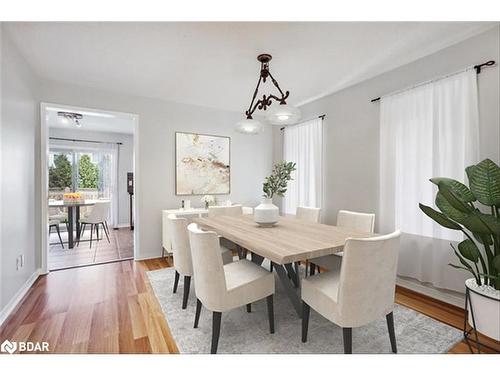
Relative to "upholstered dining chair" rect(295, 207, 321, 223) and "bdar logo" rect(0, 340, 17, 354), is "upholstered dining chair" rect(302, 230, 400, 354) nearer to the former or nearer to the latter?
"upholstered dining chair" rect(295, 207, 321, 223)

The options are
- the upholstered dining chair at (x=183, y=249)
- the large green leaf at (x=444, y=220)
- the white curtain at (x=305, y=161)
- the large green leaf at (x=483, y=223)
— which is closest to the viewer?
the large green leaf at (x=483, y=223)

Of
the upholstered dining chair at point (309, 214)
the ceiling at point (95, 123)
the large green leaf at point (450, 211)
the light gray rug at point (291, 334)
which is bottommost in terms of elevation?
the light gray rug at point (291, 334)

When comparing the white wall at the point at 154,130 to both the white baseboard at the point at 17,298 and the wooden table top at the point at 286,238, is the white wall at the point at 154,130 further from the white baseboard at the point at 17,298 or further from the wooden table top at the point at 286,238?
the wooden table top at the point at 286,238

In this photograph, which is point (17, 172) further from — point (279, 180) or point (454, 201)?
point (454, 201)

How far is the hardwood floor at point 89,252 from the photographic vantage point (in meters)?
3.40

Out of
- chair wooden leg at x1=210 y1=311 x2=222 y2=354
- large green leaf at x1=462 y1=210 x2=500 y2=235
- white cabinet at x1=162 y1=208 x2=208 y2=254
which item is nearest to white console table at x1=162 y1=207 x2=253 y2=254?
white cabinet at x1=162 y1=208 x2=208 y2=254

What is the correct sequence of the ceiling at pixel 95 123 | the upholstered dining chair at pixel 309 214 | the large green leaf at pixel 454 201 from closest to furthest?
the large green leaf at pixel 454 201 → the upholstered dining chair at pixel 309 214 → the ceiling at pixel 95 123

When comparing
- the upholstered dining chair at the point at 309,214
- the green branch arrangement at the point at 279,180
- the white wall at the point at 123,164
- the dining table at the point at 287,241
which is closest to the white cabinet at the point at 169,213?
the dining table at the point at 287,241

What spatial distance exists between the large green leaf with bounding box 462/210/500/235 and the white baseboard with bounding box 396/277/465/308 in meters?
1.04

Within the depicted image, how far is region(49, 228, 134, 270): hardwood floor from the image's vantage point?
11.1 ft

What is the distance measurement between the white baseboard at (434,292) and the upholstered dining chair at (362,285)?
1.21 m

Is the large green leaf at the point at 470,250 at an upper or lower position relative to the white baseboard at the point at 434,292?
upper

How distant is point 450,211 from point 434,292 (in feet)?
3.91

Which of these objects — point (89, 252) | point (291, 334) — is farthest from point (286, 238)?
point (89, 252)
